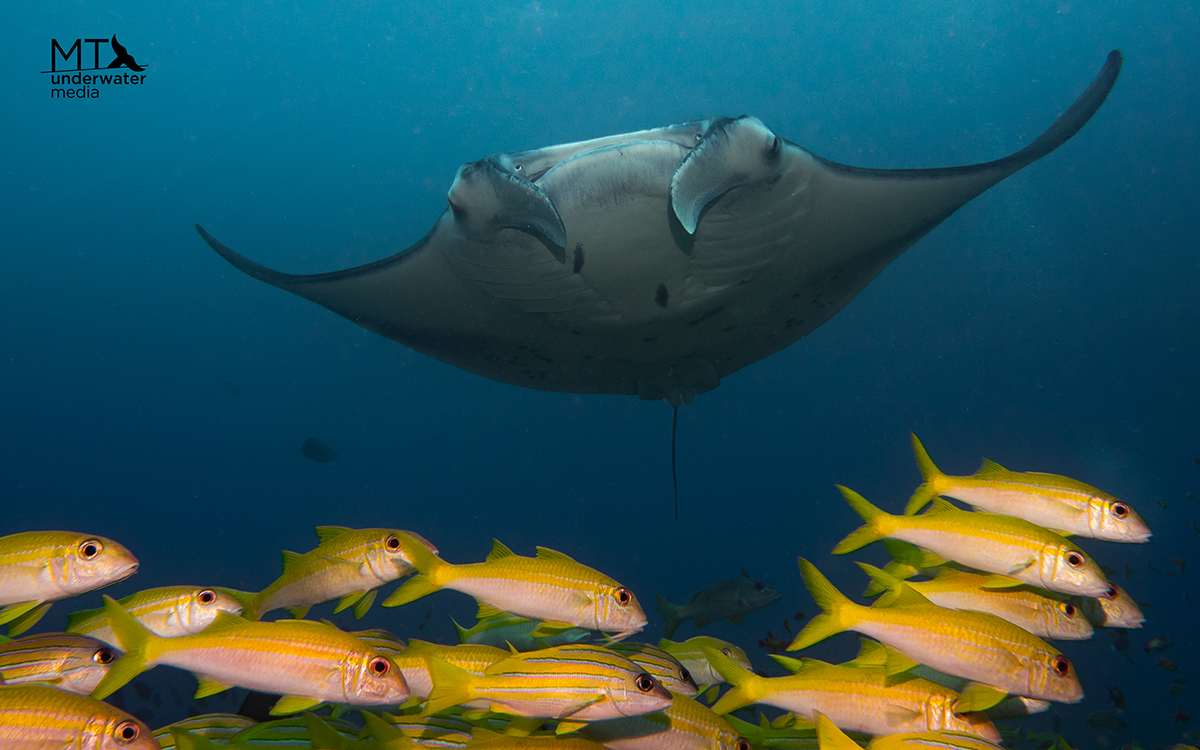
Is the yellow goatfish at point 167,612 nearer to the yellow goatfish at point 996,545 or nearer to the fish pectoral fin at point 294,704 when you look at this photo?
the fish pectoral fin at point 294,704

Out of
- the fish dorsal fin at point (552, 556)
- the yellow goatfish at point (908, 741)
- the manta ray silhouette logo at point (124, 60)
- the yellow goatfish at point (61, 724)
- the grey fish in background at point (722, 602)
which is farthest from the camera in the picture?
the manta ray silhouette logo at point (124, 60)

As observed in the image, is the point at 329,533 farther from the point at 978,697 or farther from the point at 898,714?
the point at 978,697

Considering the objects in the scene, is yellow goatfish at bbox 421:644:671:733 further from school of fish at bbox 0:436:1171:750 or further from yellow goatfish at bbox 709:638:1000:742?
yellow goatfish at bbox 709:638:1000:742

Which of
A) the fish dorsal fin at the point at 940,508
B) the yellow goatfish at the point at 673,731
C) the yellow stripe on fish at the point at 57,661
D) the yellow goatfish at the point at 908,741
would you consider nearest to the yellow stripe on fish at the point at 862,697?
the yellow goatfish at the point at 673,731

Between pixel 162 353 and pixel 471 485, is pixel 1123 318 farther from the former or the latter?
pixel 162 353

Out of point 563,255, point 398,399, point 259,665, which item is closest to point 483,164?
point 563,255

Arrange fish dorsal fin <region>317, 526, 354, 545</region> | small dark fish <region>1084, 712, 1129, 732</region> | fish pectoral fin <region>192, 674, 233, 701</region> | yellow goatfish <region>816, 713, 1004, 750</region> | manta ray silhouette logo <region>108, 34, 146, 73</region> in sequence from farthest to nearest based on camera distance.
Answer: manta ray silhouette logo <region>108, 34, 146, 73</region>, small dark fish <region>1084, 712, 1129, 732</region>, fish dorsal fin <region>317, 526, 354, 545</region>, fish pectoral fin <region>192, 674, 233, 701</region>, yellow goatfish <region>816, 713, 1004, 750</region>

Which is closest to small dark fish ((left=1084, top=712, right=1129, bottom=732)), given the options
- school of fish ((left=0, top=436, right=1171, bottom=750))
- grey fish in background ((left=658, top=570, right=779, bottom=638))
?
grey fish in background ((left=658, top=570, right=779, bottom=638))

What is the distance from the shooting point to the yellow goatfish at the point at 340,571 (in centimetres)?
200

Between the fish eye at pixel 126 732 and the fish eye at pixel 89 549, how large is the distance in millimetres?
673

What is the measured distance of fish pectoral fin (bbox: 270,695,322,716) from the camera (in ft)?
4.54

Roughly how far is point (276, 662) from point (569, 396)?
124ft

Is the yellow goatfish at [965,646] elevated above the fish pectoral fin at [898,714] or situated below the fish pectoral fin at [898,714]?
above

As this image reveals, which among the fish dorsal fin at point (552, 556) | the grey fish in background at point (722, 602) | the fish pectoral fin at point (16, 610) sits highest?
the fish dorsal fin at point (552, 556)
